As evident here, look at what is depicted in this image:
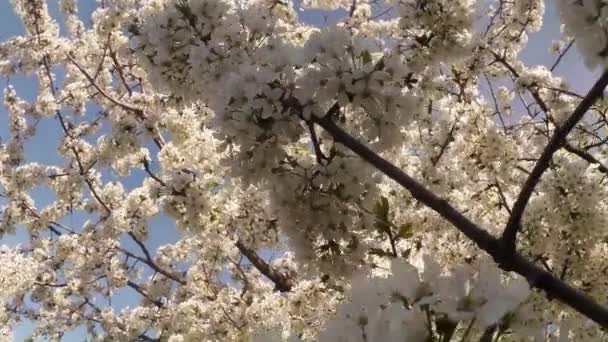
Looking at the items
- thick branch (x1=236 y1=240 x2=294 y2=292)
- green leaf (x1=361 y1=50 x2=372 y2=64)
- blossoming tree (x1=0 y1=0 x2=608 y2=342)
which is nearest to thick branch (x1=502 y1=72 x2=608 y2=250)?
blossoming tree (x1=0 y1=0 x2=608 y2=342)

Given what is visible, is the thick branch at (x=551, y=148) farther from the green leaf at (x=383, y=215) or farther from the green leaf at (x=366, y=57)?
the green leaf at (x=366, y=57)

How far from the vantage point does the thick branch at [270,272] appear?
9.99 meters

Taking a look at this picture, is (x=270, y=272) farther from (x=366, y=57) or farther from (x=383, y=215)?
(x=383, y=215)

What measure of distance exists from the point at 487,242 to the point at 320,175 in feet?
3.03

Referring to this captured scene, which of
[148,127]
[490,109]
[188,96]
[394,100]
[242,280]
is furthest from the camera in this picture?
[242,280]

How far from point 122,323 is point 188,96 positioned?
8440 mm

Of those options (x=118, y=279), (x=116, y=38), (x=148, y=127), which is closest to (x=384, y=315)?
(x=148, y=127)

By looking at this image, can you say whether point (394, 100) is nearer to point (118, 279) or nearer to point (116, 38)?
point (116, 38)

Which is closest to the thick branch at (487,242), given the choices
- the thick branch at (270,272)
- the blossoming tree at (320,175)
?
the blossoming tree at (320,175)

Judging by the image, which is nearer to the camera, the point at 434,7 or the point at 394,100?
the point at 394,100

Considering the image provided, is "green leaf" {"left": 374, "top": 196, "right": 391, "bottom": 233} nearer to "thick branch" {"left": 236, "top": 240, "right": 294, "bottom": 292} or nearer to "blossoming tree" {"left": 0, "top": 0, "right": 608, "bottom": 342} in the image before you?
"blossoming tree" {"left": 0, "top": 0, "right": 608, "bottom": 342}

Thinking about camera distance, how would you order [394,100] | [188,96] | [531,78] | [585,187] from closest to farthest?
[394,100] → [188,96] → [585,187] → [531,78]

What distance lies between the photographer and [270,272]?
10312 mm

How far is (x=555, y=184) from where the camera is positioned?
19.2 feet
